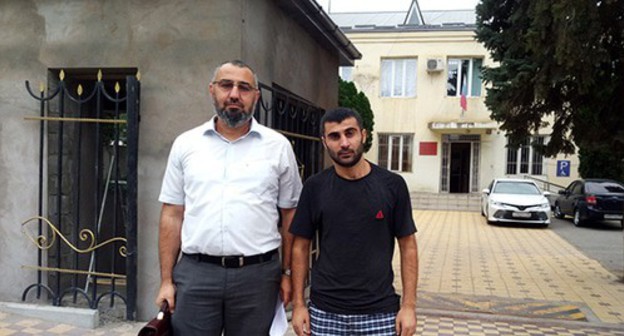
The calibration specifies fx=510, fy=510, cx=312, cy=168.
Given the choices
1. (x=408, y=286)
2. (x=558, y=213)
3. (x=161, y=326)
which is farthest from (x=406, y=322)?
(x=558, y=213)

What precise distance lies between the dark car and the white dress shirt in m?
14.8

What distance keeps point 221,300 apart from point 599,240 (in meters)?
13.0

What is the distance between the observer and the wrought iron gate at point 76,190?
4.64 m

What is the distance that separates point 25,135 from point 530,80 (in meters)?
6.42

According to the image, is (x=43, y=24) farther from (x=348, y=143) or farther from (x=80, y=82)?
(x=348, y=143)

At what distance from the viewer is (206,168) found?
2.78 m

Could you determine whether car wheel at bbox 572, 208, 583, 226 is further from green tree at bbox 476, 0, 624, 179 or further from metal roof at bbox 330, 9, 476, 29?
metal roof at bbox 330, 9, 476, 29

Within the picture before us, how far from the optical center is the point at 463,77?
908 inches

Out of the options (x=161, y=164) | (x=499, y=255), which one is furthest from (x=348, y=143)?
(x=499, y=255)

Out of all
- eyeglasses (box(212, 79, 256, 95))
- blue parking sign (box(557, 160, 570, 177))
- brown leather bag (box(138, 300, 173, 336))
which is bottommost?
brown leather bag (box(138, 300, 173, 336))

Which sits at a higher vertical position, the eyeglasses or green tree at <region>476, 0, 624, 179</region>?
green tree at <region>476, 0, 624, 179</region>

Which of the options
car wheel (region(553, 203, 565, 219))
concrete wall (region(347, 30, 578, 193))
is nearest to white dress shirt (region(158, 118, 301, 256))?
car wheel (region(553, 203, 565, 219))

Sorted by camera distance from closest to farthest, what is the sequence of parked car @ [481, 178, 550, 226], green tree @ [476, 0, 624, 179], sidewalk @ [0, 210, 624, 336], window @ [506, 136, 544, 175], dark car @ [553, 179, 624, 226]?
sidewalk @ [0, 210, 624, 336] → green tree @ [476, 0, 624, 179] → dark car @ [553, 179, 624, 226] → parked car @ [481, 178, 550, 226] → window @ [506, 136, 544, 175]

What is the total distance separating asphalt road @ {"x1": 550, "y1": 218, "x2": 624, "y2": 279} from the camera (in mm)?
9946
